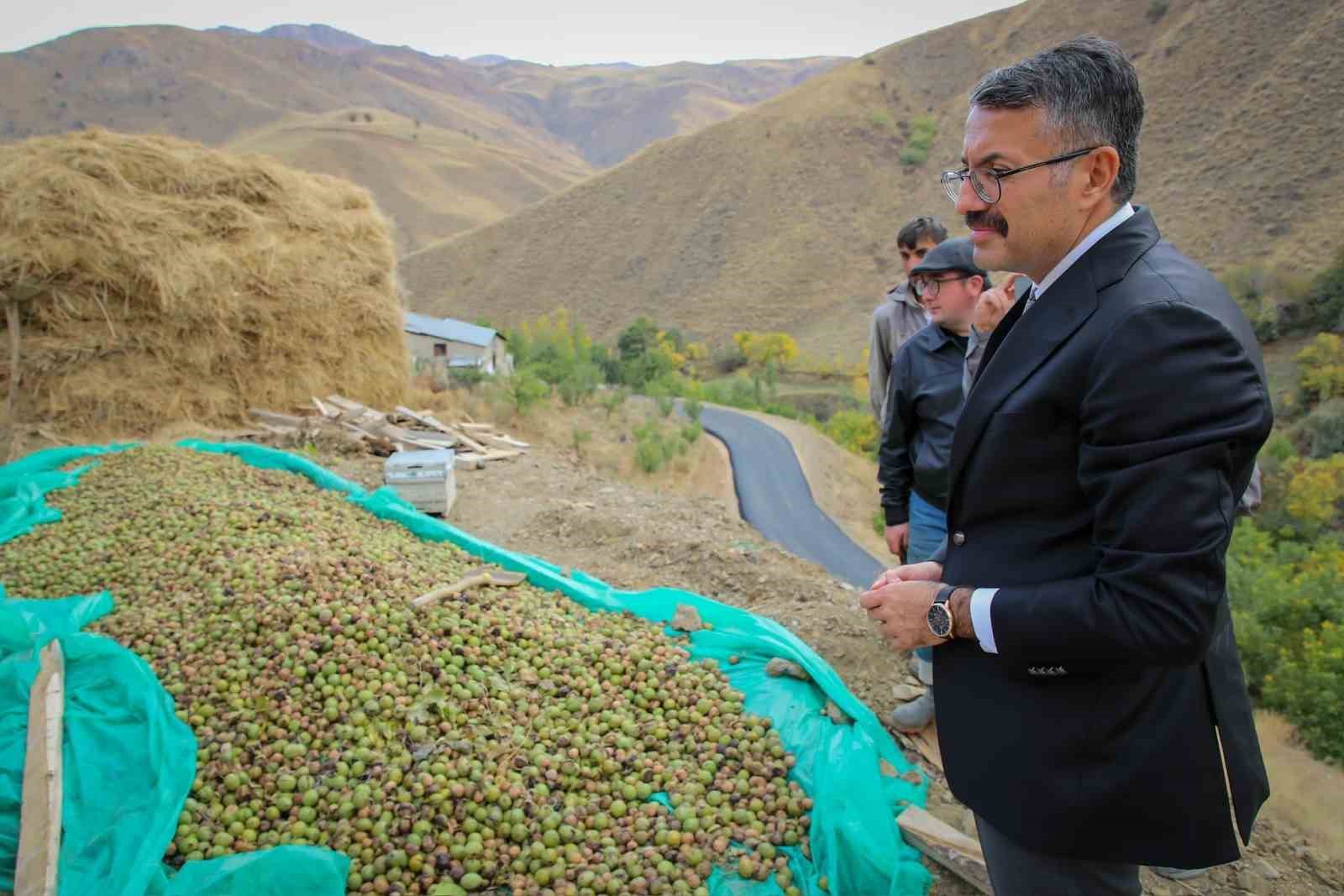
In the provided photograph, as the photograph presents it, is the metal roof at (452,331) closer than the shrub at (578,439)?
No

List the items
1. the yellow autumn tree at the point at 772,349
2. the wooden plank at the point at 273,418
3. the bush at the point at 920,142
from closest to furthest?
the wooden plank at the point at 273,418
the yellow autumn tree at the point at 772,349
the bush at the point at 920,142

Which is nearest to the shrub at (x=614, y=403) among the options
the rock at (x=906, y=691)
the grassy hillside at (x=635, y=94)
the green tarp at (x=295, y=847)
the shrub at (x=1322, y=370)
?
the green tarp at (x=295, y=847)

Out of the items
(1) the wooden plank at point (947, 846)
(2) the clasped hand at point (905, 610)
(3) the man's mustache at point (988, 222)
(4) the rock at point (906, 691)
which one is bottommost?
(4) the rock at point (906, 691)

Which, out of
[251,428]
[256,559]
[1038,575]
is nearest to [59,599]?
[256,559]

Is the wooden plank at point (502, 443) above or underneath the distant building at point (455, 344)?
above

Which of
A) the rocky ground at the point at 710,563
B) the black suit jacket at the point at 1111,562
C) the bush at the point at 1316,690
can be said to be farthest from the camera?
the bush at the point at 1316,690

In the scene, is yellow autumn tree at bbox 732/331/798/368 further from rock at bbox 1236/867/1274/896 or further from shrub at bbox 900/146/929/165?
rock at bbox 1236/867/1274/896

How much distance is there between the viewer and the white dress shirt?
1169mm

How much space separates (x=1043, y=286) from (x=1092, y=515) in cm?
36

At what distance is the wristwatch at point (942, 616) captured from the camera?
1.26 metres

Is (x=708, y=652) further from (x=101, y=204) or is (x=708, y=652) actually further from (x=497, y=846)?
(x=101, y=204)

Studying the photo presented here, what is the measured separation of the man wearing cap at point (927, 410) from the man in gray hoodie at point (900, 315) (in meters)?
0.40

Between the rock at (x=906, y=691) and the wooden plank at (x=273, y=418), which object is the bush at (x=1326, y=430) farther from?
the wooden plank at (x=273, y=418)

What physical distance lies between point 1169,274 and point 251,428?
8.33 metres
